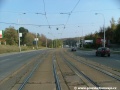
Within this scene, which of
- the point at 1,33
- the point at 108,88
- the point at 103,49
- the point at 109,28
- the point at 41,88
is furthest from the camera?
the point at 109,28

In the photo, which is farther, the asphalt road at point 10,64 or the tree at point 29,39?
the tree at point 29,39

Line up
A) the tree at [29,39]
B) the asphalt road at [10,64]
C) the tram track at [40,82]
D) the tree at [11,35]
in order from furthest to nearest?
the tree at [29,39], the tree at [11,35], the asphalt road at [10,64], the tram track at [40,82]

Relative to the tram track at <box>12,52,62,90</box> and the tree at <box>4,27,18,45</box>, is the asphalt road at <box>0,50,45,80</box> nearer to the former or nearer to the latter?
the tram track at <box>12,52,62,90</box>

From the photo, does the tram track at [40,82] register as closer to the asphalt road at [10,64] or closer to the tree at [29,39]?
the asphalt road at [10,64]

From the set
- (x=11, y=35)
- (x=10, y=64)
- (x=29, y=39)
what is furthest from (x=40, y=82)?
(x=29, y=39)

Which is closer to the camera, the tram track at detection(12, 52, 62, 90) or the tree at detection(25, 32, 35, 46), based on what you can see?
the tram track at detection(12, 52, 62, 90)

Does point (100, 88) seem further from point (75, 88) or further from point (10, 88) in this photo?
point (10, 88)

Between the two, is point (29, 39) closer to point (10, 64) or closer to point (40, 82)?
point (10, 64)

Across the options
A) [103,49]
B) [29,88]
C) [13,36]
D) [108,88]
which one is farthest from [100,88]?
[13,36]

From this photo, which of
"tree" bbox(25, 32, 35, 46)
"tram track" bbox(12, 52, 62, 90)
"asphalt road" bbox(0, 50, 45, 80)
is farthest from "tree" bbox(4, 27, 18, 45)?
"tram track" bbox(12, 52, 62, 90)

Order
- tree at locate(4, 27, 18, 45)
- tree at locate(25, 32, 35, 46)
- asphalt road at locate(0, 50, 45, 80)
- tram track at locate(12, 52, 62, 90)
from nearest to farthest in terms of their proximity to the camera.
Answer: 1. tram track at locate(12, 52, 62, 90)
2. asphalt road at locate(0, 50, 45, 80)
3. tree at locate(4, 27, 18, 45)
4. tree at locate(25, 32, 35, 46)

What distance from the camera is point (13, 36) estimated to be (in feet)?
431

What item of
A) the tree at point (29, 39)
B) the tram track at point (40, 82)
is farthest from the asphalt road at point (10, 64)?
the tree at point (29, 39)

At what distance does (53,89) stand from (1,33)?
82.8 meters
